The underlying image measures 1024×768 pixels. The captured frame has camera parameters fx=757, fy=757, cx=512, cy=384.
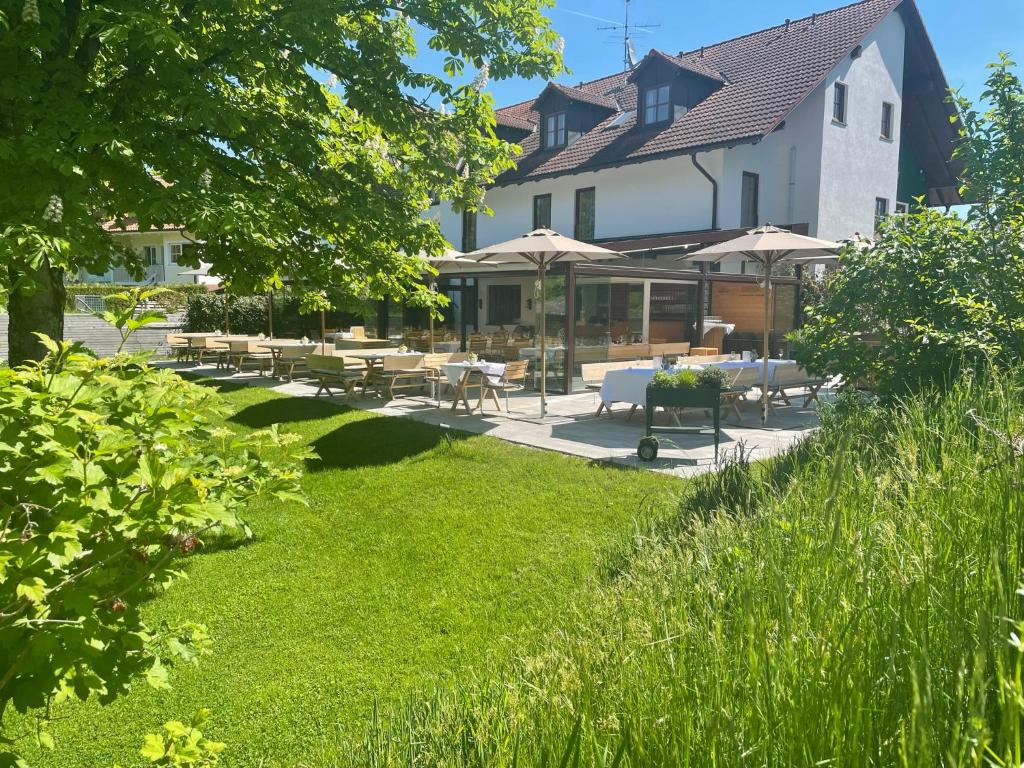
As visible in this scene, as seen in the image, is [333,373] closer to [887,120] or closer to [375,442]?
[375,442]

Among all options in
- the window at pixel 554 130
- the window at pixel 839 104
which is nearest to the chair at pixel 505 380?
the window at pixel 554 130

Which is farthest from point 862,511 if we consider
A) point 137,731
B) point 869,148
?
point 869,148

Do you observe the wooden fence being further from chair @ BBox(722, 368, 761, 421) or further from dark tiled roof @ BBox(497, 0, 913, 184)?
chair @ BBox(722, 368, 761, 421)

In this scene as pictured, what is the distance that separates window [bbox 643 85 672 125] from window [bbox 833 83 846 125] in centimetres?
460

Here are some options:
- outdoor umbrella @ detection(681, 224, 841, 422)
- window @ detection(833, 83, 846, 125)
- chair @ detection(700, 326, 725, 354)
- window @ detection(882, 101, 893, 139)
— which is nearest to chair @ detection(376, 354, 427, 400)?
outdoor umbrella @ detection(681, 224, 841, 422)

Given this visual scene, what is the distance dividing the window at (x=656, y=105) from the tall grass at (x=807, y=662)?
20.6m

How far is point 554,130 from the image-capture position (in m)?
25.2

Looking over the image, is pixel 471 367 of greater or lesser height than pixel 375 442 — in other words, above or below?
above

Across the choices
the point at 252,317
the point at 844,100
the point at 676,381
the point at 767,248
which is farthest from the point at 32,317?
the point at 844,100

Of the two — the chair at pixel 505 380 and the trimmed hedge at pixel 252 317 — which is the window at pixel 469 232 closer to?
the trimmed hedge at pixel 252 317

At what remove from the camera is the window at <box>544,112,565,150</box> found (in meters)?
25.0

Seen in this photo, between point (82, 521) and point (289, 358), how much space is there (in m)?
15.3

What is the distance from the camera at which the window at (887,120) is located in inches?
919

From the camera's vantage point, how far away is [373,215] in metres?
7.27
